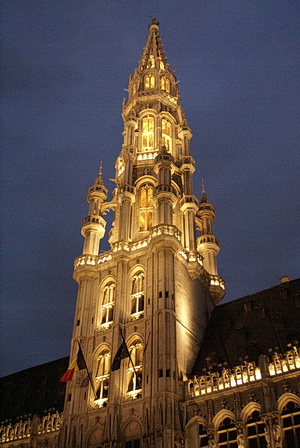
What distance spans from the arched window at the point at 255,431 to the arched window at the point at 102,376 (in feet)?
37.4

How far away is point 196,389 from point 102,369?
8528 mm

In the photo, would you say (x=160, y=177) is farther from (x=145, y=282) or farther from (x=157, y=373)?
(x=157, y=373)

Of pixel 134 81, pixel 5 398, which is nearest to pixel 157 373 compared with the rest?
pixel 5 398

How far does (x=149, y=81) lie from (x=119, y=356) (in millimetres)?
40337

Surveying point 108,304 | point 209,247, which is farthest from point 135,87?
point 108,304

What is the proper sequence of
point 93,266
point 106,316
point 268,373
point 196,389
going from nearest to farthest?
point 268,373
point 196,389
point 106,316
point 93,266

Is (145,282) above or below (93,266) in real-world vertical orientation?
below

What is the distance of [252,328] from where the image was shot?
44656 mm

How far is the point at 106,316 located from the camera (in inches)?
1828

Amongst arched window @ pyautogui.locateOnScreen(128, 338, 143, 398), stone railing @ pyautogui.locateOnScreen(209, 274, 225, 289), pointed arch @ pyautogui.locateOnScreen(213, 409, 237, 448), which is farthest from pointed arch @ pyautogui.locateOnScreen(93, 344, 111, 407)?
stone railing @ pyautogui.locateOnScreen(209, 274, 225, 289)

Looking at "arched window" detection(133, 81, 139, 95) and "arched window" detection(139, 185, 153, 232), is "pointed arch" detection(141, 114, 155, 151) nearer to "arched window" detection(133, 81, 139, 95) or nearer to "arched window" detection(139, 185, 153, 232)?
"arched window" detection(133, 81, 139, 95)

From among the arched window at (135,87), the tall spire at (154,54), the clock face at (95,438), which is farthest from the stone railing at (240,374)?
the tall spire at (154,54)

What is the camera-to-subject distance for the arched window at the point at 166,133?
61600 millimetres

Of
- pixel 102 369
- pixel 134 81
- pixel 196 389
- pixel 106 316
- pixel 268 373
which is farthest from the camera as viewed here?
pixel 134 81
